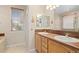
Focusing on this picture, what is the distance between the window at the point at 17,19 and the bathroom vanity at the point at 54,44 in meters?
0.34

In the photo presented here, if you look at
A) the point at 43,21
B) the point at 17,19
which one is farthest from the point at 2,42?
the point at 43,21

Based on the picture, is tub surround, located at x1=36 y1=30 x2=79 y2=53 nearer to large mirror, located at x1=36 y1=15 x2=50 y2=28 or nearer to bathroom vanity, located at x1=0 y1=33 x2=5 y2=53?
large mirror, located at x1=36 y1=15 x2=50 y2=28

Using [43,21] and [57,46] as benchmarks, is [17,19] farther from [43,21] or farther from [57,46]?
[57,46]

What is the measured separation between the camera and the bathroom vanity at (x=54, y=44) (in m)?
1.36

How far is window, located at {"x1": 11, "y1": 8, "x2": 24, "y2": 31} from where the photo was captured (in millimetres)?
1608

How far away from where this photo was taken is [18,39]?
1.63 m

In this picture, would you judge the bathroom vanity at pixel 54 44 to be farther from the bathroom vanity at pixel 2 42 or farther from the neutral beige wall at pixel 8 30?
the bathroom vanity at pixel 2 42

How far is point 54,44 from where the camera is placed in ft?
5.95

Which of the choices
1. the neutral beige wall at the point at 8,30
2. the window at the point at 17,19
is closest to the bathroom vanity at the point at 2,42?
the neutral beige wall at the point at 8,30

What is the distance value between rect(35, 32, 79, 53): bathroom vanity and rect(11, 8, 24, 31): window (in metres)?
0.34

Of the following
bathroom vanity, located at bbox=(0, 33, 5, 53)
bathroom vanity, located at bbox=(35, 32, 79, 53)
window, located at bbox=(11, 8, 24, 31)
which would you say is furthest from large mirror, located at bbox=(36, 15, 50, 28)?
bathroom vanity, located at bbox=(0, 33, 5, 53)
